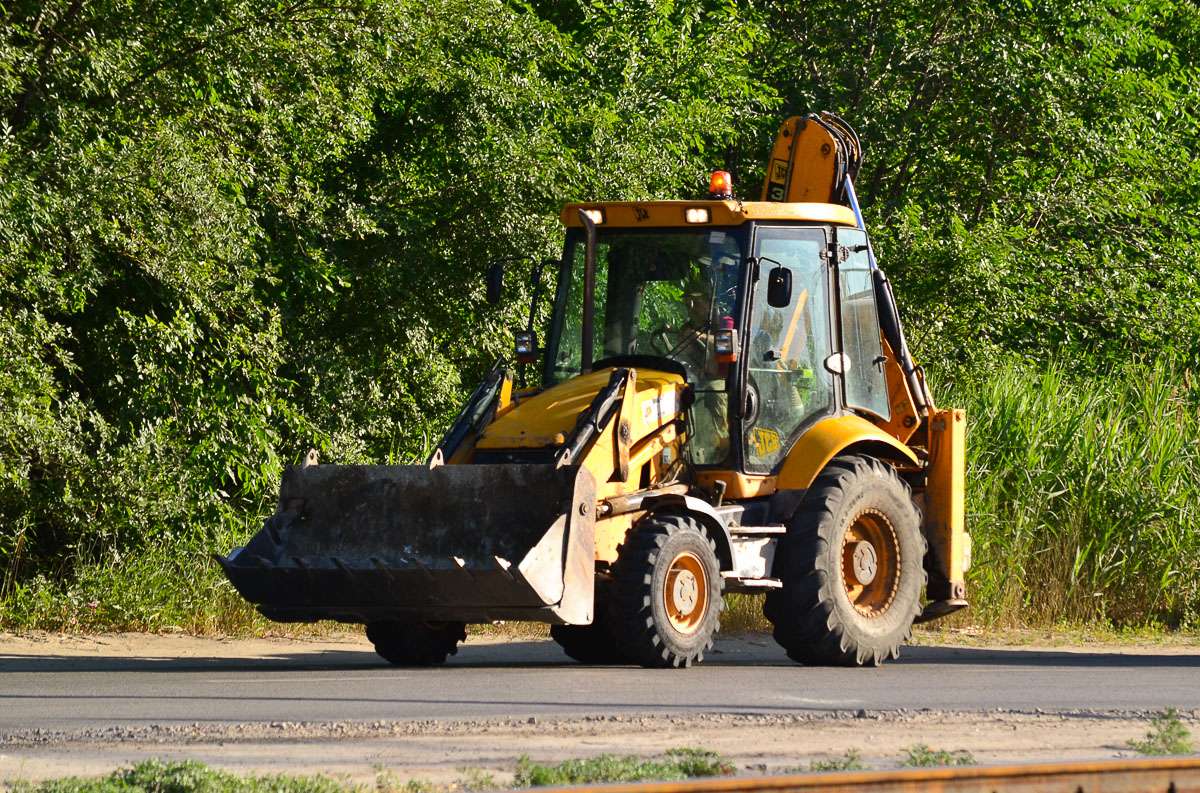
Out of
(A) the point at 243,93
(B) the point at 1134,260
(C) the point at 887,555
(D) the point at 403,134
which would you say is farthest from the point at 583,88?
(B) the point at 1134,260

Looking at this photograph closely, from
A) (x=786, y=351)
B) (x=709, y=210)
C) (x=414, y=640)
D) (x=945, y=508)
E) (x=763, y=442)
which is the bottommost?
(x=414, y=640)

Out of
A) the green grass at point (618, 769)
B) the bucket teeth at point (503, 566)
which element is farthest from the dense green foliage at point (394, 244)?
the green grass at point (618, 769)

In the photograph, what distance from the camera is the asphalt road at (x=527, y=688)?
7945 mm

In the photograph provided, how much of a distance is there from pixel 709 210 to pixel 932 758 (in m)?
5.98

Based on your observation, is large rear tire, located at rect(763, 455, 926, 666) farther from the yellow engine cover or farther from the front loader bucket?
the front loader bucket

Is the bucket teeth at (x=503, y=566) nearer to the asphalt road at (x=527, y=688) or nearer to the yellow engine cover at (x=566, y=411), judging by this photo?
the asphalt road at (x=527, y=688)

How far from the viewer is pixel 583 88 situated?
18109mm

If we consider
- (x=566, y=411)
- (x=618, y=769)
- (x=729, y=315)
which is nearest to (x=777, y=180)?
(x=729, y=315)

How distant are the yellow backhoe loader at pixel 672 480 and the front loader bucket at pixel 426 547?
0.01 metres

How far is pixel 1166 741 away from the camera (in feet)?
21.2

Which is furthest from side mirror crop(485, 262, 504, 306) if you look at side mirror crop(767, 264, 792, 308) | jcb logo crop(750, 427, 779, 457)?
jcb logo crop(750, 427, 779, 457)

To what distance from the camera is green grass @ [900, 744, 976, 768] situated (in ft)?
18.9

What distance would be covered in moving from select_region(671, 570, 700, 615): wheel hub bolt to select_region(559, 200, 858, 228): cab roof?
8.37 feet

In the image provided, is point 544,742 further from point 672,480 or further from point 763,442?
point 763,442
